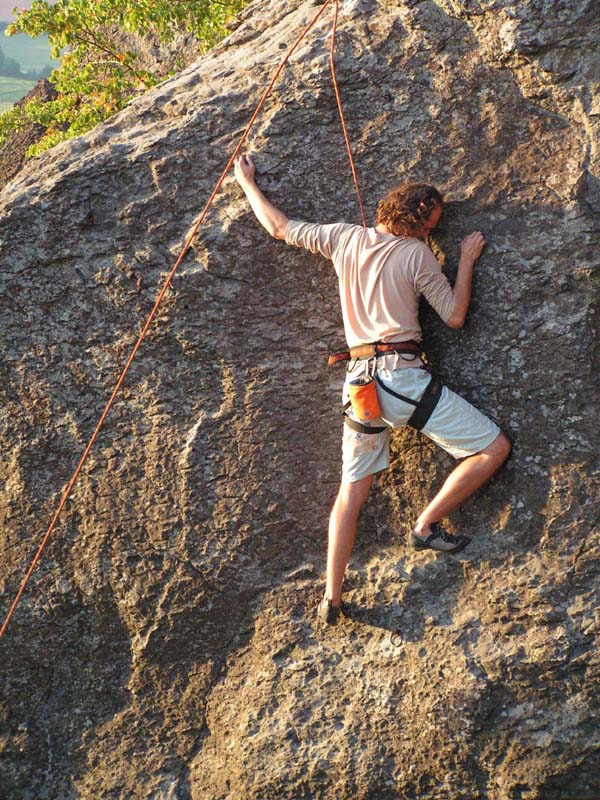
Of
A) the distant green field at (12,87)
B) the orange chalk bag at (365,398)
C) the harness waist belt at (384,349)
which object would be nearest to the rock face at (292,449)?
the harness waist belt at (384,349)

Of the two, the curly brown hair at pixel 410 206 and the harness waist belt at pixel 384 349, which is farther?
the harness waist belt at pixel 384 349

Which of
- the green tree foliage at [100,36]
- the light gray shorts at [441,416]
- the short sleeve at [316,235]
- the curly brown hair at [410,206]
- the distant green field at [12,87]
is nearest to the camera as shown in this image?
the curly brown hair at [410,206]

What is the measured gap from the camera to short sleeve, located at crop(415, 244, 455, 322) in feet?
16.0

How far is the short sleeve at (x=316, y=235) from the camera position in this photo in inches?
200

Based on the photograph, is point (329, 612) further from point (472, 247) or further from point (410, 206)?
point (410, 206)

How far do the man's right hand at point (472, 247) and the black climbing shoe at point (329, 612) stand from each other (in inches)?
86.1

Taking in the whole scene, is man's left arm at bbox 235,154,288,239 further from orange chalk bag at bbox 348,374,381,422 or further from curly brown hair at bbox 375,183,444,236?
orange chalk bag at bbox 348,374,381,422

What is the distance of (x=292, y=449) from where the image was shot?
5484 millimetres

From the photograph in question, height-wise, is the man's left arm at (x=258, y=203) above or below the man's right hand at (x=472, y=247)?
above

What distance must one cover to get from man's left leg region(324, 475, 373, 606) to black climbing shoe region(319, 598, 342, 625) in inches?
5.3

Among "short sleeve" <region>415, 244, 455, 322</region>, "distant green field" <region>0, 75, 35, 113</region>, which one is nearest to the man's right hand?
"short sleeve" <region>415, 244, 455, 322</region>

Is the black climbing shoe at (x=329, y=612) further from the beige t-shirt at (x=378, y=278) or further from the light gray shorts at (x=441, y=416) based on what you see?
the beige t-shirt at (x=378, y=278)

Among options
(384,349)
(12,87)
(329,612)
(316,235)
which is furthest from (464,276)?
(12,87)

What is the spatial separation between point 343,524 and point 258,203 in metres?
1.97
